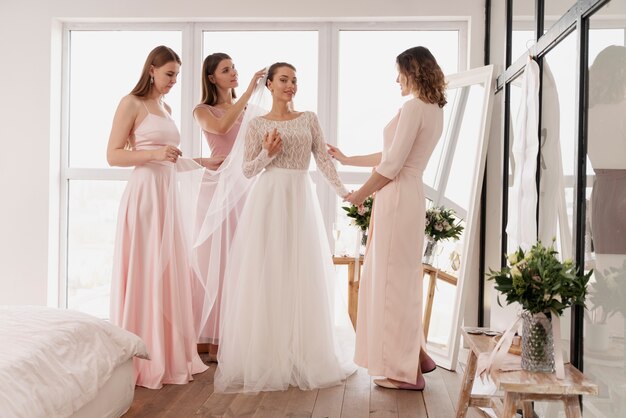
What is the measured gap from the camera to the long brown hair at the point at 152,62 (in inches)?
150

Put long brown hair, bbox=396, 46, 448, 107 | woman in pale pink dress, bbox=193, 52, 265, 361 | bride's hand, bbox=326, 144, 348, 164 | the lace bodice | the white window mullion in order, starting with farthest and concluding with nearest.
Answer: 1. the white window mullion
2. woman in pale pink dress, bbox=193, 52, 265, 361
3. bride's hand, bbox=326, 144, 348, 164
4. the lace bodice
5. long brown hair, bbox=396, 46, 448, 107

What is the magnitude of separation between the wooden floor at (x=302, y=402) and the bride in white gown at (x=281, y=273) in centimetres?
12

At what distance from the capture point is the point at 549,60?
2836mm

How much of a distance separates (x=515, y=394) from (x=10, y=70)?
4611mm

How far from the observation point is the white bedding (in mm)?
2098

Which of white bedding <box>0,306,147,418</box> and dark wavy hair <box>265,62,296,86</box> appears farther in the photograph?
dark wavy hair <box>265,62,296,86</box>

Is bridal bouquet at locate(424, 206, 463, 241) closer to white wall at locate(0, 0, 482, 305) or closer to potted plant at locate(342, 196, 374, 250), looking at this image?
potted plant at locate(342, 196, 374, 250)

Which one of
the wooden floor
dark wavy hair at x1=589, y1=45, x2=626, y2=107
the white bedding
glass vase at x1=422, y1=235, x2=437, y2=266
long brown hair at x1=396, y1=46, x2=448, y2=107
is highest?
long brown hair at x1=396, y1=46, x2=448, y2=107

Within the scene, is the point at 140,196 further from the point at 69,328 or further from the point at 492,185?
the point at 492,185

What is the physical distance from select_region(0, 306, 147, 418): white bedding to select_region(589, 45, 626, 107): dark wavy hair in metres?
2.03

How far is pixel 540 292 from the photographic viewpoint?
2158 millimetres

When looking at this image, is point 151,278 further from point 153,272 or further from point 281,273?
point 281,273

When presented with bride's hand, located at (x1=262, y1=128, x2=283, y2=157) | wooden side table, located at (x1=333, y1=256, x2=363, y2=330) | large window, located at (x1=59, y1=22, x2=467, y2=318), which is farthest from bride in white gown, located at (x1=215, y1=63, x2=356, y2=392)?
large window, located at (x1=59, y1=22, x2=467, y2=318)

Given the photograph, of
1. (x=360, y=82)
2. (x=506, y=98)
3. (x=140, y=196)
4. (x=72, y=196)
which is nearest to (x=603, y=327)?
(x=506, y=98)
